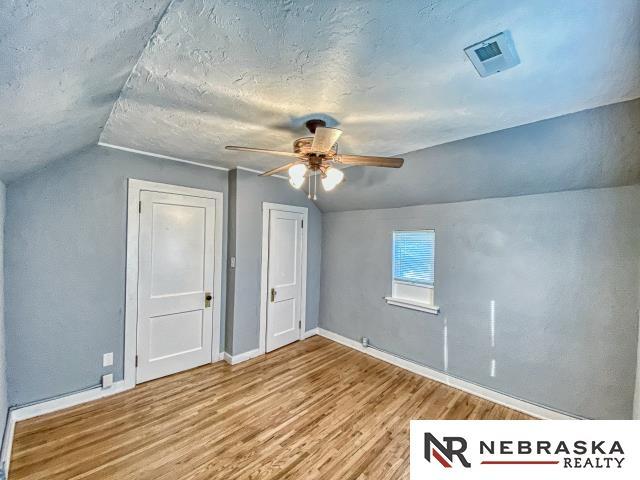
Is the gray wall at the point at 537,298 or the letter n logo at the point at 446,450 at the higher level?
the gray wall at the point at 537,298

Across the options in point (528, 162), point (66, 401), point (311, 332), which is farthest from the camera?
point (311, 332)

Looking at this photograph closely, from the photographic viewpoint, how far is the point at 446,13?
3.43 ft

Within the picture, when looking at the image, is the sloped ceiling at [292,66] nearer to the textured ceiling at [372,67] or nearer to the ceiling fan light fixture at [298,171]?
the textured ceiling at [372,67]

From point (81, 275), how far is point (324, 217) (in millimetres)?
2998

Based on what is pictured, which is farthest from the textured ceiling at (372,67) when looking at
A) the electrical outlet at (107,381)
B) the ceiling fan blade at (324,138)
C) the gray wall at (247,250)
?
the electrical outlet at (107,381)

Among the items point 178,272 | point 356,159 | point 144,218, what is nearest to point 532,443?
point 356,159

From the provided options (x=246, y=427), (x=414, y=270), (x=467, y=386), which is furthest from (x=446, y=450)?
(x=414, y=270)

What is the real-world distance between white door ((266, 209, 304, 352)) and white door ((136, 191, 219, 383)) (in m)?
0.76

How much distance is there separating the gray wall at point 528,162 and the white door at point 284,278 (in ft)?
3.96

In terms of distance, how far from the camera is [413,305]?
3285mm

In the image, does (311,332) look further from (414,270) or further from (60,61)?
(60,61)

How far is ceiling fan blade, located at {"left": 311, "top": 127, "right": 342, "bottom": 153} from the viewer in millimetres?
1541

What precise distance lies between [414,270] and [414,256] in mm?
171

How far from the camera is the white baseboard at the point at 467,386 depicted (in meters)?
2.42
